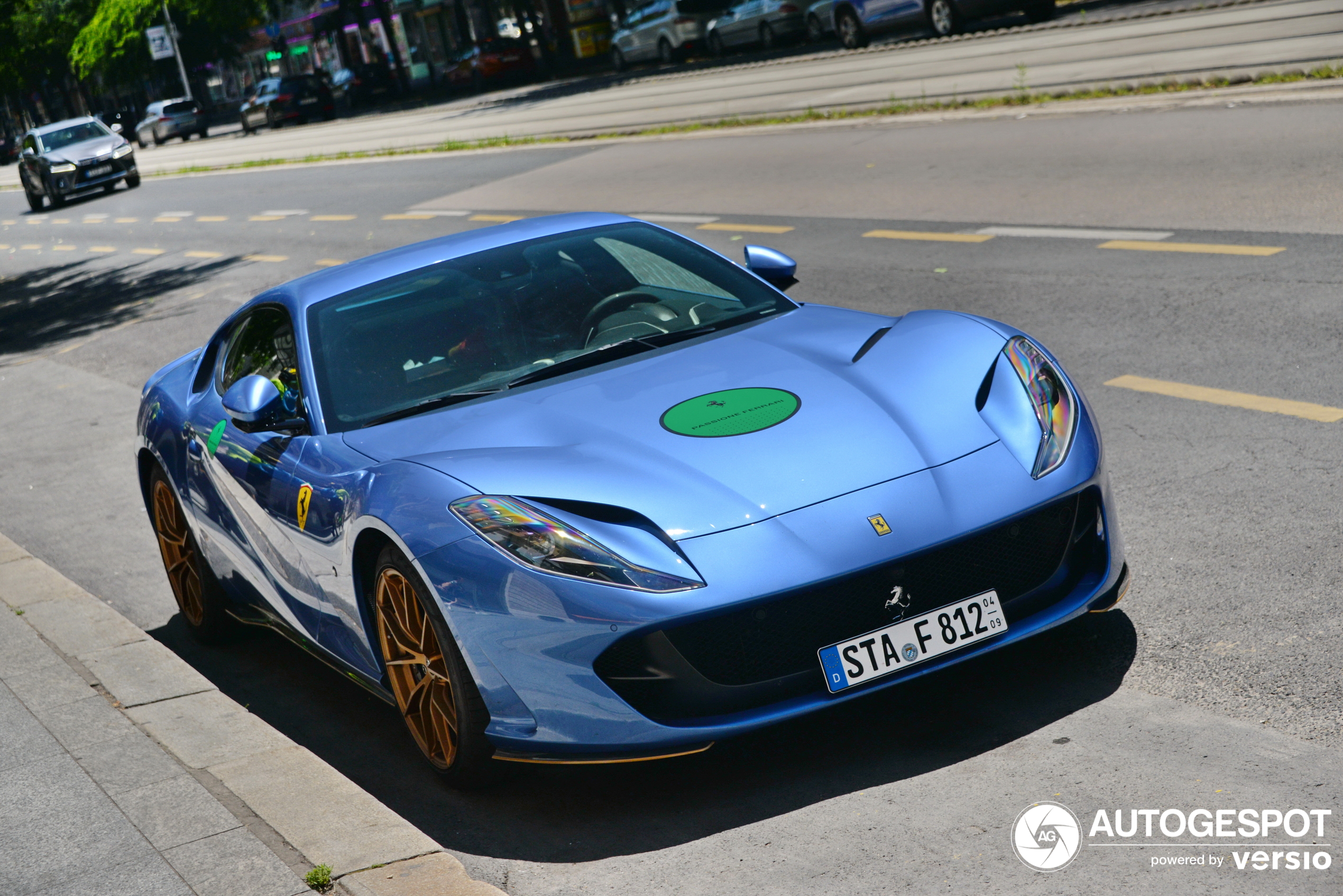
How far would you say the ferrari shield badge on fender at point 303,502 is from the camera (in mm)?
4223

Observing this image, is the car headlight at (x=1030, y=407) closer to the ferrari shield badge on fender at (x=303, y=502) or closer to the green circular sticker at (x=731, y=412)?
the green circular sticker at (x=731, y=412)

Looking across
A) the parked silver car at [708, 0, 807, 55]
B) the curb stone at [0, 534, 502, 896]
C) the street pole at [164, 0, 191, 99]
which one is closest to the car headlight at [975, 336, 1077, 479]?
the curb stone at [0, 534, 502, 896]

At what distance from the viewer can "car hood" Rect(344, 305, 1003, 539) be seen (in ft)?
11.6

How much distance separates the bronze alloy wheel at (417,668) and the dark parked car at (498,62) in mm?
45231

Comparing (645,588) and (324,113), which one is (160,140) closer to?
(324,113)

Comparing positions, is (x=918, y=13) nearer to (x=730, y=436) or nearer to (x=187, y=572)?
(x=187, y=572)

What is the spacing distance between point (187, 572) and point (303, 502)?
1.78m

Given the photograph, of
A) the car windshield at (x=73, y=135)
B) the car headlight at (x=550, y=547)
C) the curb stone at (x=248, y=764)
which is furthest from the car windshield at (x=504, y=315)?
the car windshield at (x=73, y=135)


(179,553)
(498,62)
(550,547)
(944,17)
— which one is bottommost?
(179,553)

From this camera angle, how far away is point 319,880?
3303 mm

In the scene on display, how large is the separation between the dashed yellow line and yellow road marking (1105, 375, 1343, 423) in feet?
20.3

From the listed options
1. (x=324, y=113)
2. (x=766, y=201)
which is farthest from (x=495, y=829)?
(x=324, y=113)

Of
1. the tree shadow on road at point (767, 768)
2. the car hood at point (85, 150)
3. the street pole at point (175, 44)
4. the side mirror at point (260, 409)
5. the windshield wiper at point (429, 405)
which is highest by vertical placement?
the street pole at point (175, 44)

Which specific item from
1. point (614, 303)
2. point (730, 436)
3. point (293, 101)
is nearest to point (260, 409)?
point (614, 303)
